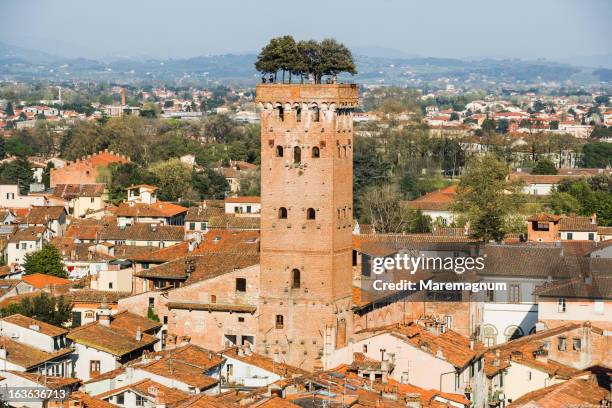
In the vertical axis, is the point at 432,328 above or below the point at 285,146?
below

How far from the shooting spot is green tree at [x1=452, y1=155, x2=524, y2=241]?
58.1 metres

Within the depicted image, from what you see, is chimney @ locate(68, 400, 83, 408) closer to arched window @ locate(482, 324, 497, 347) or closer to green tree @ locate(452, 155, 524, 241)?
arched window @ locate(482, 324, 497, 347)

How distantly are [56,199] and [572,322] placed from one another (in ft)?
120

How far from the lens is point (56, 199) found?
72750 mm

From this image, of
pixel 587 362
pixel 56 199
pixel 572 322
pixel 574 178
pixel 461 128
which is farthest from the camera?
pixel 461 128

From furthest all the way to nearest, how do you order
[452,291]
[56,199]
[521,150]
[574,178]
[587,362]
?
1. [521,150]
2. [574,178]
3. [56,199]
4. [452,291]
5. [587,362]

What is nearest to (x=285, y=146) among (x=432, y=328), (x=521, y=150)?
(x=432, y=328)

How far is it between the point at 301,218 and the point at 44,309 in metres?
6.37

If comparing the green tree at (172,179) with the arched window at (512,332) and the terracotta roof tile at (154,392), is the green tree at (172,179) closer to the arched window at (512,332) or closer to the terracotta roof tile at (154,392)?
the arched window at (512,332)

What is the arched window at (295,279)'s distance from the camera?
37438 mm

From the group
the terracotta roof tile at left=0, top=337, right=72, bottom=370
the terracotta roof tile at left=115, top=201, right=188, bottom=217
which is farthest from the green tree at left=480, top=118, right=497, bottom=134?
the terracotta roof tile at left=0, top=337, right=72, bottom=370

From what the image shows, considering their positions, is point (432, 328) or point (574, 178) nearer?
point (432, 328)

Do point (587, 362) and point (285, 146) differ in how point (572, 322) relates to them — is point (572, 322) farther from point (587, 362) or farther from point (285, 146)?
point (285, 146)

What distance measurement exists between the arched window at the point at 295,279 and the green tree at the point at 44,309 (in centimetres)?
552
